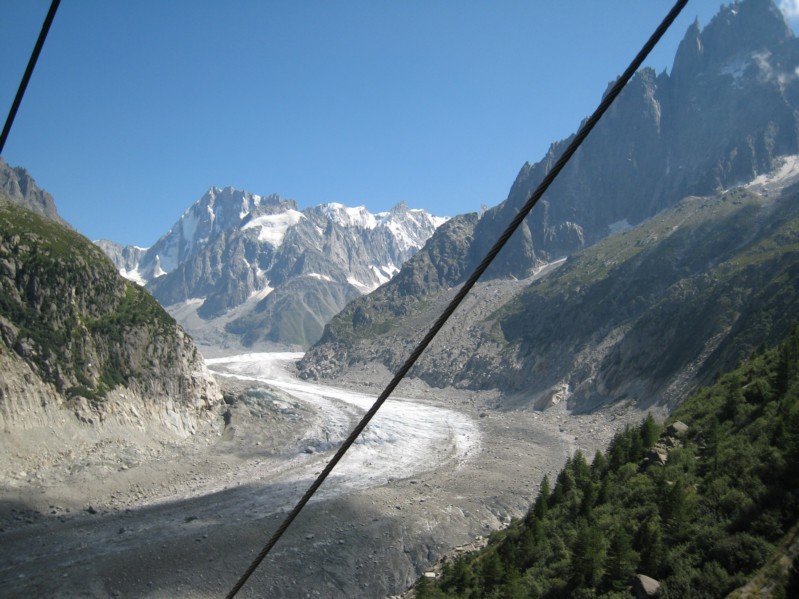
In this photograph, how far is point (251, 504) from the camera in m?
50.0

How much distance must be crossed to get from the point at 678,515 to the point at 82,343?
62136 millimetres

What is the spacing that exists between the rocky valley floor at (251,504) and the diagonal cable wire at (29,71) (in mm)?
33898

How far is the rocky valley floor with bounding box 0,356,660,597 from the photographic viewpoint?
1398 inches

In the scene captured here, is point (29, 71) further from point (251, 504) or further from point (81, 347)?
point (81, 347)

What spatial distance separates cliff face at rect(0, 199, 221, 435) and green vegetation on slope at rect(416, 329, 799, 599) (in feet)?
146

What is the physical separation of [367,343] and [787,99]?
154216 mm

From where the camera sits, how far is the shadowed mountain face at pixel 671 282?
8556 cm

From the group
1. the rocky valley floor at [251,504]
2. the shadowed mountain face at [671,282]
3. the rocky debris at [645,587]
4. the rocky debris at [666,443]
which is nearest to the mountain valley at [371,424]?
the rocky valley floor at [251,504]

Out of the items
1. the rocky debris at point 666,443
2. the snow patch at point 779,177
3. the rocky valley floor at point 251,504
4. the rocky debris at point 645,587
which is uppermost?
the snow patch at point 779,177

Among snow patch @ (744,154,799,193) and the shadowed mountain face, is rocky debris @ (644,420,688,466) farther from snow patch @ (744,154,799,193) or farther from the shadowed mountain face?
snow patch @ (744,154,799,193)

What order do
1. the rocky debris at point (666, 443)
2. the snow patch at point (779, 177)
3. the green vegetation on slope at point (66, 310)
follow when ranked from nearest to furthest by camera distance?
the rocky debris at point (666, 443), the green vegetation on slope at point (66, 310), the snow patch at point (779, 177)

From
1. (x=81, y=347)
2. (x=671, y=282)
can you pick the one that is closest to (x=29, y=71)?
(x=81, y=347)

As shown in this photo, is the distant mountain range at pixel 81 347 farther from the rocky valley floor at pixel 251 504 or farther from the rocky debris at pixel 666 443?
the rocky debris at pixel 666 443

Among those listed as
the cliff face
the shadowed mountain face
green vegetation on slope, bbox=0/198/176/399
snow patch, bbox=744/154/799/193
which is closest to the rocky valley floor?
the cliff face
